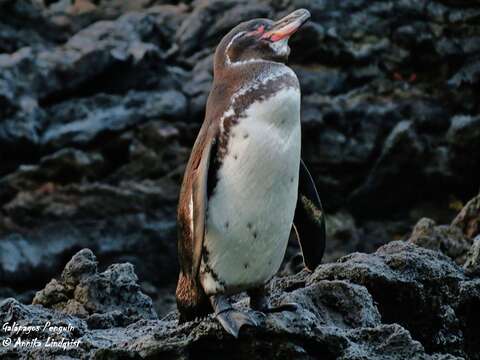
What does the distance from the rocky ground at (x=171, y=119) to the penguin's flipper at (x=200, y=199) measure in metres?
6.03

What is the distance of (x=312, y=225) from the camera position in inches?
220

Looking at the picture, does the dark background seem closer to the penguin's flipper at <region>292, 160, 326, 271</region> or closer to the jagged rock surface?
the jagged rock surface

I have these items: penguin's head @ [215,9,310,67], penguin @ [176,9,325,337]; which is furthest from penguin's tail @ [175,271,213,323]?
penguin's head @ [215,9,310,67]

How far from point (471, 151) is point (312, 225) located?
761 centimetres

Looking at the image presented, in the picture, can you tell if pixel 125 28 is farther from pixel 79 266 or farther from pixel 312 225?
pixel 312 225

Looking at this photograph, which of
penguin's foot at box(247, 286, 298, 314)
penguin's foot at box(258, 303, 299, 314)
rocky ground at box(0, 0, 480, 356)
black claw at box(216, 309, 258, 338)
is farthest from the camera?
rocky ground at box(0, 0, 480, 356)

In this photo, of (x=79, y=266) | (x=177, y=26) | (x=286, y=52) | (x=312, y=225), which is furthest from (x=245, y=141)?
(x=177, y=26)

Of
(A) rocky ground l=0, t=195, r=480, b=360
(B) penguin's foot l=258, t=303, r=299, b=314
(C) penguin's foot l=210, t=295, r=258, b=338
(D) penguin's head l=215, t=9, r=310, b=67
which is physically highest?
(D) penguin's head l=215, t=9, r=310, b=67

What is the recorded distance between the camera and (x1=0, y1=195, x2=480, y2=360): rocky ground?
4680 millimetres

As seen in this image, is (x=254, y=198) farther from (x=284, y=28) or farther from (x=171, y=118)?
(x=171, y=118)

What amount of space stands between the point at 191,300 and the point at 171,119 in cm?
738

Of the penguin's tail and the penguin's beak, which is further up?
the penguin's beak

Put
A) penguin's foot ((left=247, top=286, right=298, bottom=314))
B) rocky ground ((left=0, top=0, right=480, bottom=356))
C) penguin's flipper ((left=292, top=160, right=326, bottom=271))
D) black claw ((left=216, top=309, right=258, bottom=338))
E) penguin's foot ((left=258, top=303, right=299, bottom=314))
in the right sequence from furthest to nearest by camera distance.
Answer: rocky ground ((left=0, top=0, right=480, bottom=356)), penguin's flipper ((left=292, top=160, right=326, bottom=271)), penguin's foot ((left=247, top=286, right=298, bottom=314)), penguin's foot ((left=258, top=303, right=299, bottom=314)), black claw ((left=216, top=309, right=258, bottom=338))

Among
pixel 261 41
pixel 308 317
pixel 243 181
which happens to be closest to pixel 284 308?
pixel 308 317
